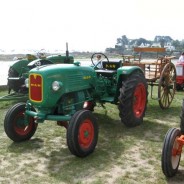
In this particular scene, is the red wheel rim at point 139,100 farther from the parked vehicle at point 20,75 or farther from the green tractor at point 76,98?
the parked vehicle at point 20,75

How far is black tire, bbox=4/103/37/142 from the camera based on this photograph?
18.2 feet

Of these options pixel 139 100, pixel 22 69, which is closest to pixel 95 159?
pixel 139 100

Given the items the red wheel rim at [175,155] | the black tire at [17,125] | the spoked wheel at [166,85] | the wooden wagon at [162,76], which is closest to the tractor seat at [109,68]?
the wooden wagon at [162,76]

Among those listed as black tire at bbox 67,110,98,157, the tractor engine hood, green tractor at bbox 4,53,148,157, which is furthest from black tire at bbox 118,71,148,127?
black tire at bbox 67,110,98,157

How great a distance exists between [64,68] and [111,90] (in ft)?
5.91

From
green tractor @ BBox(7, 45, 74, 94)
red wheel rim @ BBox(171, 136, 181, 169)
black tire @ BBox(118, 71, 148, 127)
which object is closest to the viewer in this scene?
red wheel rim @ BBox(171, 136, 181, 169)

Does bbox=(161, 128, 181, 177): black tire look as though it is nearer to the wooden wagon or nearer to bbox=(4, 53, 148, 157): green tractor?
bbox=(4, 53, 148, 157): green tractor

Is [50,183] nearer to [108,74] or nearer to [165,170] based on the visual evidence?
[165,170]

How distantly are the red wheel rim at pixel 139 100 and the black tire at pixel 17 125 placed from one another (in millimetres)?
2279

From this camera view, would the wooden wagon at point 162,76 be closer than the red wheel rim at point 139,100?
No

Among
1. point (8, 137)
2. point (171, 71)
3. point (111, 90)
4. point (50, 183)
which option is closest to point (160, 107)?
point (171, 71)

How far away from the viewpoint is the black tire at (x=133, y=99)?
6367mm

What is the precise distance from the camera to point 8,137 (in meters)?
5.90

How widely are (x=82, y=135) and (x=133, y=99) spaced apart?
77.3 inches
